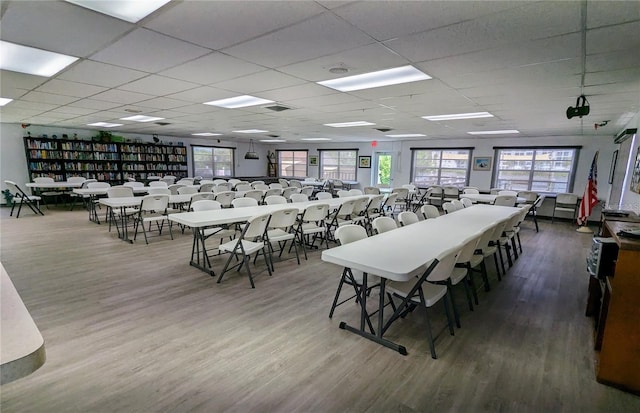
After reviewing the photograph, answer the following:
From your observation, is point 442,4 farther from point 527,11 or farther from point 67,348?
point 67,348

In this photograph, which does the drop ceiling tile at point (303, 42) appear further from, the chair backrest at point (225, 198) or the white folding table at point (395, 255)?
the chair backrest at point (225, 198)

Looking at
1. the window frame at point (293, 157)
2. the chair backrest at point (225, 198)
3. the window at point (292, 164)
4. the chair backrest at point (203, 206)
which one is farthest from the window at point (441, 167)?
the chair backrest at point (203, 206)

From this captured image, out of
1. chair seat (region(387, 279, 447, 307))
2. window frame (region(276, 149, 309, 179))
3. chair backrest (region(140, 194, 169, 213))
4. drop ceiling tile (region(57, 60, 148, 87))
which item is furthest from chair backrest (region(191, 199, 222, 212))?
window frame (region(276, 149, 309, 179))

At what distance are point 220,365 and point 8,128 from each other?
10985 mm

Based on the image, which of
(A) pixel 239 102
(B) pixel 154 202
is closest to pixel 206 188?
(B) pixel 154 202

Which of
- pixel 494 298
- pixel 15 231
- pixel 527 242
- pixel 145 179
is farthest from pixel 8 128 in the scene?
pixel 527 242

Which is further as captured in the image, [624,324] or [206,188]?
[206,188]

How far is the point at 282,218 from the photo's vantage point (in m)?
4.07

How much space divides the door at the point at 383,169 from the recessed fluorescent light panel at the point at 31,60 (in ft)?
35.1

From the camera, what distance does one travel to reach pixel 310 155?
48.2ft

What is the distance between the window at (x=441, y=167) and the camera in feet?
35.1

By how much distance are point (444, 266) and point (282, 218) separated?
231 cm

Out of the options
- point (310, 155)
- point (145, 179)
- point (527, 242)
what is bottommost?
point (527, 242)

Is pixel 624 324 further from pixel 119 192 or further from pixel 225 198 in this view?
pixel 119 192
